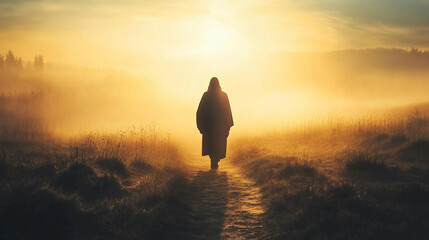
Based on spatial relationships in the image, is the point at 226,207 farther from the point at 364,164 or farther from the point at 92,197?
the point at 364,164

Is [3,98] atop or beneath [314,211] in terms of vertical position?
atop

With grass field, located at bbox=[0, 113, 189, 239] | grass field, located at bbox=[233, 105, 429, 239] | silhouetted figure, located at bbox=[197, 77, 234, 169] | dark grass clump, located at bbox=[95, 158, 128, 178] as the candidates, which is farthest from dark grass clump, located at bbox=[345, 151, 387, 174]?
dark grass clump, located at bbox=[95, 158, 128, 178]

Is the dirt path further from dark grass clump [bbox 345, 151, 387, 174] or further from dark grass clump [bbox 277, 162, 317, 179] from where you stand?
dark grass clump [bbox 345, 151, 387, 174]

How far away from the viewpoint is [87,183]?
871 cm

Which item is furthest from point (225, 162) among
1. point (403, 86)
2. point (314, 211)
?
point (403, 86)

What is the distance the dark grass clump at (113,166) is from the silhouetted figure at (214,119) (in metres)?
4.51

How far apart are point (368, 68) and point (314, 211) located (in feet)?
447

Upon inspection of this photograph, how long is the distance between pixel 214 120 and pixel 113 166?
5.14 m

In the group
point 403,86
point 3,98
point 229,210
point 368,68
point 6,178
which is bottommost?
point 229,210

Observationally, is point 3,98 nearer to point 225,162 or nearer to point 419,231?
point 225,162

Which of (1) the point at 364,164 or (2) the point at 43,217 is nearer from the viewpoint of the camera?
(2) the point at 43,217

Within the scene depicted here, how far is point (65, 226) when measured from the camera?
6586mm

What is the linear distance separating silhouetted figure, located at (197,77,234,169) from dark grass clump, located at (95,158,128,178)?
14.8ft

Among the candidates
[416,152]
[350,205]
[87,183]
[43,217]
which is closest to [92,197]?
[87,183]
